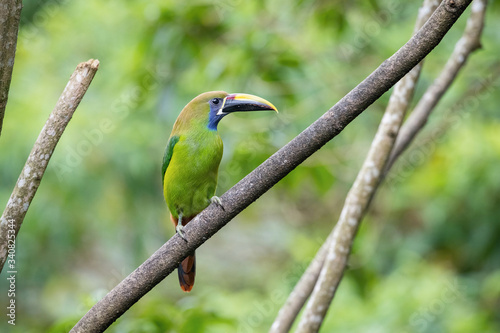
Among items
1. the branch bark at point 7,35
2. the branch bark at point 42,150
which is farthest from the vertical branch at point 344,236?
the branch bark at point 7,35

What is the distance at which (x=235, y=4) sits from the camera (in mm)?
4223

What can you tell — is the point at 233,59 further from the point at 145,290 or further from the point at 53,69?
the point at 53,69

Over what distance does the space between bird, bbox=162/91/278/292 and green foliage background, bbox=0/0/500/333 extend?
1.55 ft

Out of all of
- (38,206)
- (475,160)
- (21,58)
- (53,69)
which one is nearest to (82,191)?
(38,206)

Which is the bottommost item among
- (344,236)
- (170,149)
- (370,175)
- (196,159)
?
(344,236)

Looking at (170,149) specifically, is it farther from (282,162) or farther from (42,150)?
(282,162)

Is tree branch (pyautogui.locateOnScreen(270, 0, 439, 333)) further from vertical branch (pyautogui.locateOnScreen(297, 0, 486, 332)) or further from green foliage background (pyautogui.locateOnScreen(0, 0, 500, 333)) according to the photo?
green foliage background (pyautogui.locateOnScreen(0, 0, 500, 333))

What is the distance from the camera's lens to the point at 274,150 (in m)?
3.19

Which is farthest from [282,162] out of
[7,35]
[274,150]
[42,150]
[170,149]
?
[274,150]

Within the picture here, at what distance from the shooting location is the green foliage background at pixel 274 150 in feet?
12.0

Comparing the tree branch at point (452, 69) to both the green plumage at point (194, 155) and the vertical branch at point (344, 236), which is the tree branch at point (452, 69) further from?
the green plumage at point (194, 155)

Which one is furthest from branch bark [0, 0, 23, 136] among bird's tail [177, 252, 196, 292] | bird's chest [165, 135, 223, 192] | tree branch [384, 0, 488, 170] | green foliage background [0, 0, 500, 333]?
tree branch [384, 0, 488, 170]

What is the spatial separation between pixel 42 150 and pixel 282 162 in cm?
73

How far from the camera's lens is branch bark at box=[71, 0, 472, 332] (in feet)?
5.56
